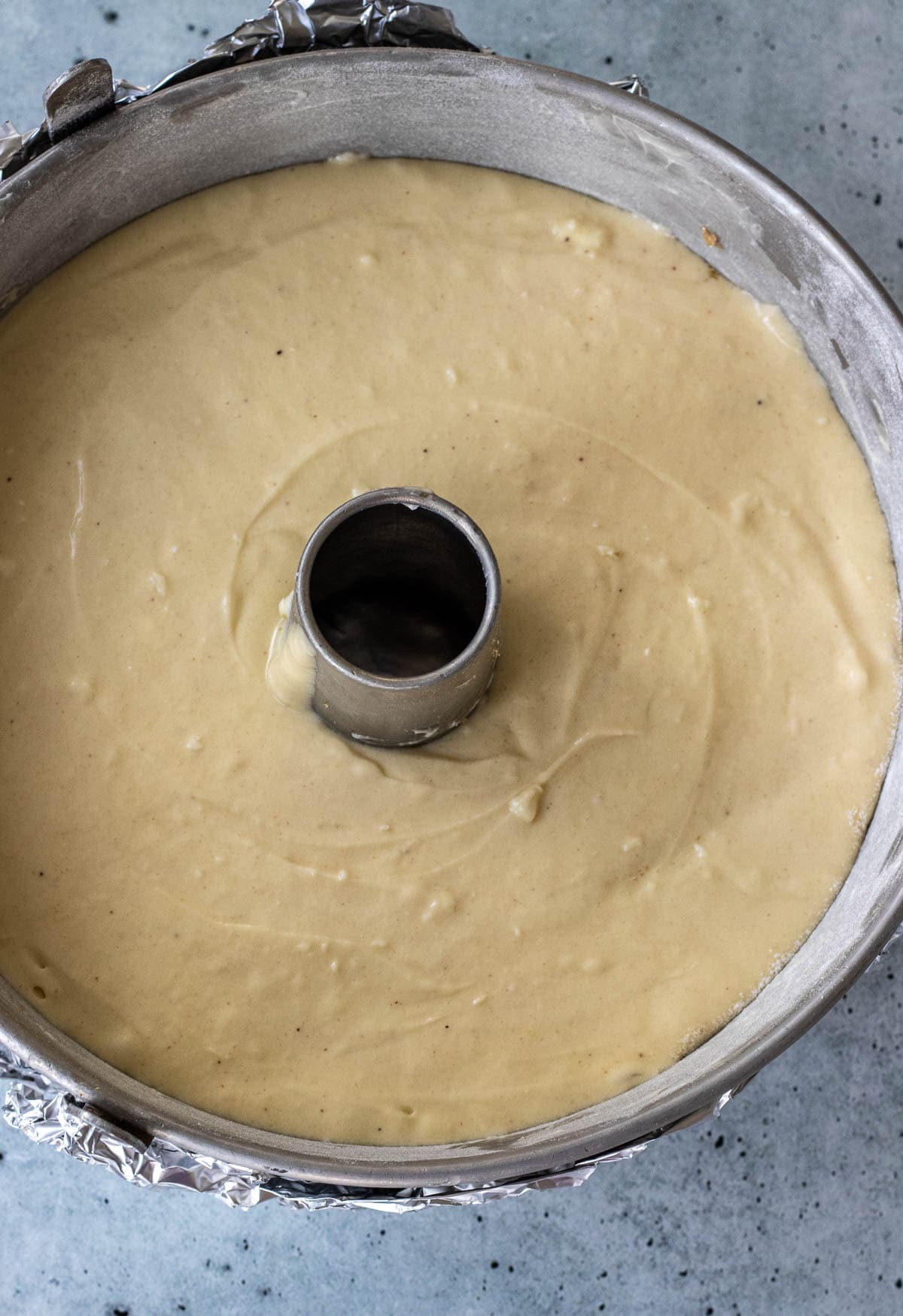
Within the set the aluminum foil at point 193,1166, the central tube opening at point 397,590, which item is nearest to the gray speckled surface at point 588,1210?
the aluminum foil at point 193,1166

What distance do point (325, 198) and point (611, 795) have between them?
0.95 meters

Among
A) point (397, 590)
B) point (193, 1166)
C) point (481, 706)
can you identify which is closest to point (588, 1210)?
point (193, 1166)

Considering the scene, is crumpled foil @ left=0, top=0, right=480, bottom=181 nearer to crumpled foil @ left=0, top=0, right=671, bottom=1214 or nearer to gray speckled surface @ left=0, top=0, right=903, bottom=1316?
crumpled foil @ left=0, top=0, right=671, bottom=1214

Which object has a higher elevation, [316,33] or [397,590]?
[316,33]

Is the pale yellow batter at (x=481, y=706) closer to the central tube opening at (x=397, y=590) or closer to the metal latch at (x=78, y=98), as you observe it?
the central tube opening at (x=397, y=590)

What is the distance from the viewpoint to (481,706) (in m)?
1.79

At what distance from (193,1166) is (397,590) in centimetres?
83

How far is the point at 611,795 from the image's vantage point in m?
1.76

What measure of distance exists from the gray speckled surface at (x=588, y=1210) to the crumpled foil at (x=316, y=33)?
1.37 ft

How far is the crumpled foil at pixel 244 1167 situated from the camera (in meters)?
1.61

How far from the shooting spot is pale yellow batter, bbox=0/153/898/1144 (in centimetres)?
168

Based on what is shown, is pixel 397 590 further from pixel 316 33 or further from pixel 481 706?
pixel 316 33

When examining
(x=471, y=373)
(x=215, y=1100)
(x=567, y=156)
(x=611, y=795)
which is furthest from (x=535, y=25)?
(x=215, y=1100)

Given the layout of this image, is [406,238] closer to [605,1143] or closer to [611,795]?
[611,795]
